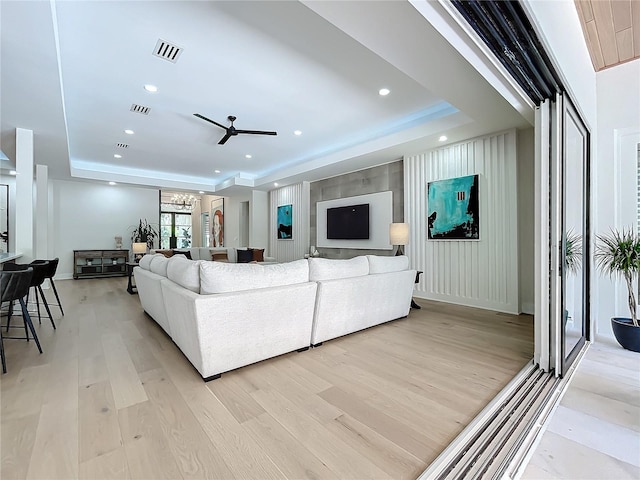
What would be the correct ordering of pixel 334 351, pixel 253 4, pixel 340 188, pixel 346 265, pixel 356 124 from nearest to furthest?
pixel 253 4 < pixel 334 351 < pixel 346 265 < pixel 356 124 < pixel 340 188

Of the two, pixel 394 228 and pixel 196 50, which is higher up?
pixel 196 50

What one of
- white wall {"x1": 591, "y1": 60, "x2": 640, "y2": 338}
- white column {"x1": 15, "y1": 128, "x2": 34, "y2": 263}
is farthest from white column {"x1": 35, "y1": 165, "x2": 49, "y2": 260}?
white wall {"x1": 591, "y1": 60, "x2": 640, "y2": 338}

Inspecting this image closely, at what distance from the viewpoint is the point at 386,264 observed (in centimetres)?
339

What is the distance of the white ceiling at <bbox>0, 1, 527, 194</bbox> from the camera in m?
2.14

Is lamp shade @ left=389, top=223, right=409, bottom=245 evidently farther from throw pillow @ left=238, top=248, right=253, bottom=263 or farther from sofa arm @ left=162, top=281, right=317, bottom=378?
throw pillow @ left=238, top=248, right=253, bottom=263

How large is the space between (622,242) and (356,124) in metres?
3.57

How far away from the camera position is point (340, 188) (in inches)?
260

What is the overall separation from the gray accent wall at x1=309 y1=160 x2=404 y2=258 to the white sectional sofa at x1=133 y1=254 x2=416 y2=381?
2.47 m

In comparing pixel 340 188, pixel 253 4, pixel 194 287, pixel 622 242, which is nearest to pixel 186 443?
pixel 194 287

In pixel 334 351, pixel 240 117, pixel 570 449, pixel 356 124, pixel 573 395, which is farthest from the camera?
pixel 356 124

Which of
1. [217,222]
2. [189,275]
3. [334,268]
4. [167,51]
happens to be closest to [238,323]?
[189,275]

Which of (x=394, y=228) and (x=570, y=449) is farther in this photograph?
(x=394, y=228)

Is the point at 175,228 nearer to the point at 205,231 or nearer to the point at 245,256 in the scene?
the point at 205,231

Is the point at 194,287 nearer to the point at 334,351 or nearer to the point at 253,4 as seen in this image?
the point at 334,351
